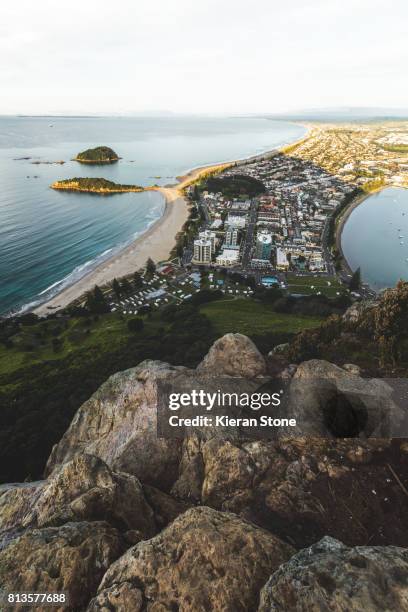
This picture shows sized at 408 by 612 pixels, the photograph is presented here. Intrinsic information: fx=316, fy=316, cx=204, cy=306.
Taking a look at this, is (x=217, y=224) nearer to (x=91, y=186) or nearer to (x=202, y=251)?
(x=202, y=251)

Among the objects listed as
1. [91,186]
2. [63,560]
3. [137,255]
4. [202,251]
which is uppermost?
[91,186]

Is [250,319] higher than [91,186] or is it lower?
lower

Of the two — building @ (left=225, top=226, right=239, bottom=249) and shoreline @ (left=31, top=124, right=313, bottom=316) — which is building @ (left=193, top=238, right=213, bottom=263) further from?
building @ (left=225, top=226, right=239, bottom=249)

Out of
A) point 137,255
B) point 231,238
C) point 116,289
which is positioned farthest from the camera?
point 231,238

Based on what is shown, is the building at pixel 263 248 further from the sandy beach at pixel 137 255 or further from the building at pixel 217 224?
the sandy beach at pixel 137 255

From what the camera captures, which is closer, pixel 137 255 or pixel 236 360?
pixel 236 360

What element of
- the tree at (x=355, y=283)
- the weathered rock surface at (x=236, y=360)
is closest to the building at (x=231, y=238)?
the tree at (x=355, y=283)

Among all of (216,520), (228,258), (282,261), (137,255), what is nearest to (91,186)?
(137,255)

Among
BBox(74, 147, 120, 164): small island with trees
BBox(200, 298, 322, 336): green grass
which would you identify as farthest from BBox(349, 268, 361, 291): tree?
BBox(74, 147, 120, 164): small island with trees
